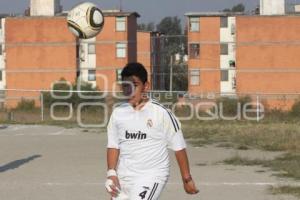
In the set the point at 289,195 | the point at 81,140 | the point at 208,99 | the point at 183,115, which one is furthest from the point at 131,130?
the point at 208,99

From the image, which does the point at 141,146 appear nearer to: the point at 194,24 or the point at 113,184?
the point at 113,184

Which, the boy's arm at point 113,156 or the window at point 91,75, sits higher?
the window at point 91,75

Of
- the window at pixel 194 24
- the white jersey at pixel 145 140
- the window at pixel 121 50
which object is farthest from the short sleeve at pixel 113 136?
the window at pixel 194 24

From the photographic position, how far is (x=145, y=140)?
561 cm

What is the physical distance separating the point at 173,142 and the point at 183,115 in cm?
2616

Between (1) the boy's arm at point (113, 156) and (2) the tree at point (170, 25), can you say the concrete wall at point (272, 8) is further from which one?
(2) the tree at point (170, 25)

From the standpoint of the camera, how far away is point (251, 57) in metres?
69.1

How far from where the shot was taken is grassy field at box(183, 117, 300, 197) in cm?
1307

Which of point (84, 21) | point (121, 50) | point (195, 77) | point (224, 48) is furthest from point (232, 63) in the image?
point (84, 21)

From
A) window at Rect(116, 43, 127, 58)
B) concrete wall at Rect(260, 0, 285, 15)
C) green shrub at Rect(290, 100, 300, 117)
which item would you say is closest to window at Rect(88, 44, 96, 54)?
window at Rect(116, 43, 127, 58)

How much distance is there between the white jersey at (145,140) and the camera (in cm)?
559

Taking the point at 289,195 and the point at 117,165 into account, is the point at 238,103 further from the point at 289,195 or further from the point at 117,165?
the point at 117,165

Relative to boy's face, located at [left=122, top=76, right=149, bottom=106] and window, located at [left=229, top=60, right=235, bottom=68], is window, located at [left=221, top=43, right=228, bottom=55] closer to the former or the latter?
window, located at [left=229, top=60, right=235, bottom=68]

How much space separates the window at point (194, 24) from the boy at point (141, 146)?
2706 inches
